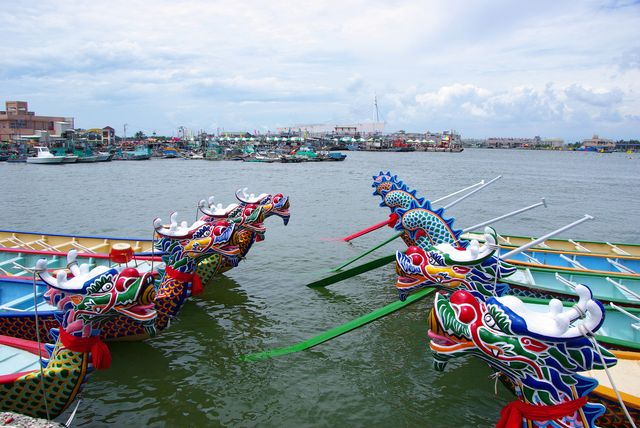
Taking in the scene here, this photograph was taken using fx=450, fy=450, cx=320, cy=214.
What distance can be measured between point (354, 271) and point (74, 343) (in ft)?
26.0

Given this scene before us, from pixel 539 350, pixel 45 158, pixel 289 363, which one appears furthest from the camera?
pixel 45 158

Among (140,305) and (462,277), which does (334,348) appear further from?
(140,305)

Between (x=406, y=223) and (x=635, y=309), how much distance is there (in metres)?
5.05

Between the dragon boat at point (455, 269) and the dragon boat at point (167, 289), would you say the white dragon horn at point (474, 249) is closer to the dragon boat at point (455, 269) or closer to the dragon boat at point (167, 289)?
the dragon boat at point (455, 269)

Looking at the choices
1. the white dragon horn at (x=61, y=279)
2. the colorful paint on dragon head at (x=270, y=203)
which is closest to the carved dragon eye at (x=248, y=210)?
→ the colorful paint on dragon head at (x=270, y=203)

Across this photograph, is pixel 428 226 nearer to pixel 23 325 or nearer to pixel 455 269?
pixel 455 269

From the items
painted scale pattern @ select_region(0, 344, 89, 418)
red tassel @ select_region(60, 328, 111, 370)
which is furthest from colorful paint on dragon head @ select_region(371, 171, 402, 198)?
painted scale pattern @ select_region(0, 344, 89, 418)

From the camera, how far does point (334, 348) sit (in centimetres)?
1004

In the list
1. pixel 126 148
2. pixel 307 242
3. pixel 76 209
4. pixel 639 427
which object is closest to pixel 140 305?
pixel 639 427

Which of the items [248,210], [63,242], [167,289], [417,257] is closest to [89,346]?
[167,289]

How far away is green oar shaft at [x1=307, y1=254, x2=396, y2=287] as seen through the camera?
489 inches

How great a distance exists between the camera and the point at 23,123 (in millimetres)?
96375

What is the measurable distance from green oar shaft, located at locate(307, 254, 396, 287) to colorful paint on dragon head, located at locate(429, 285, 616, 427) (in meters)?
7.58

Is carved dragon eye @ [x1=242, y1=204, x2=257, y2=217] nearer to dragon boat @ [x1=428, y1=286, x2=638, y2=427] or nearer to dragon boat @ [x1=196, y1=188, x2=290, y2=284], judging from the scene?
dragon boat @ [x1=196, y1=188, x2=290, y2=284]
